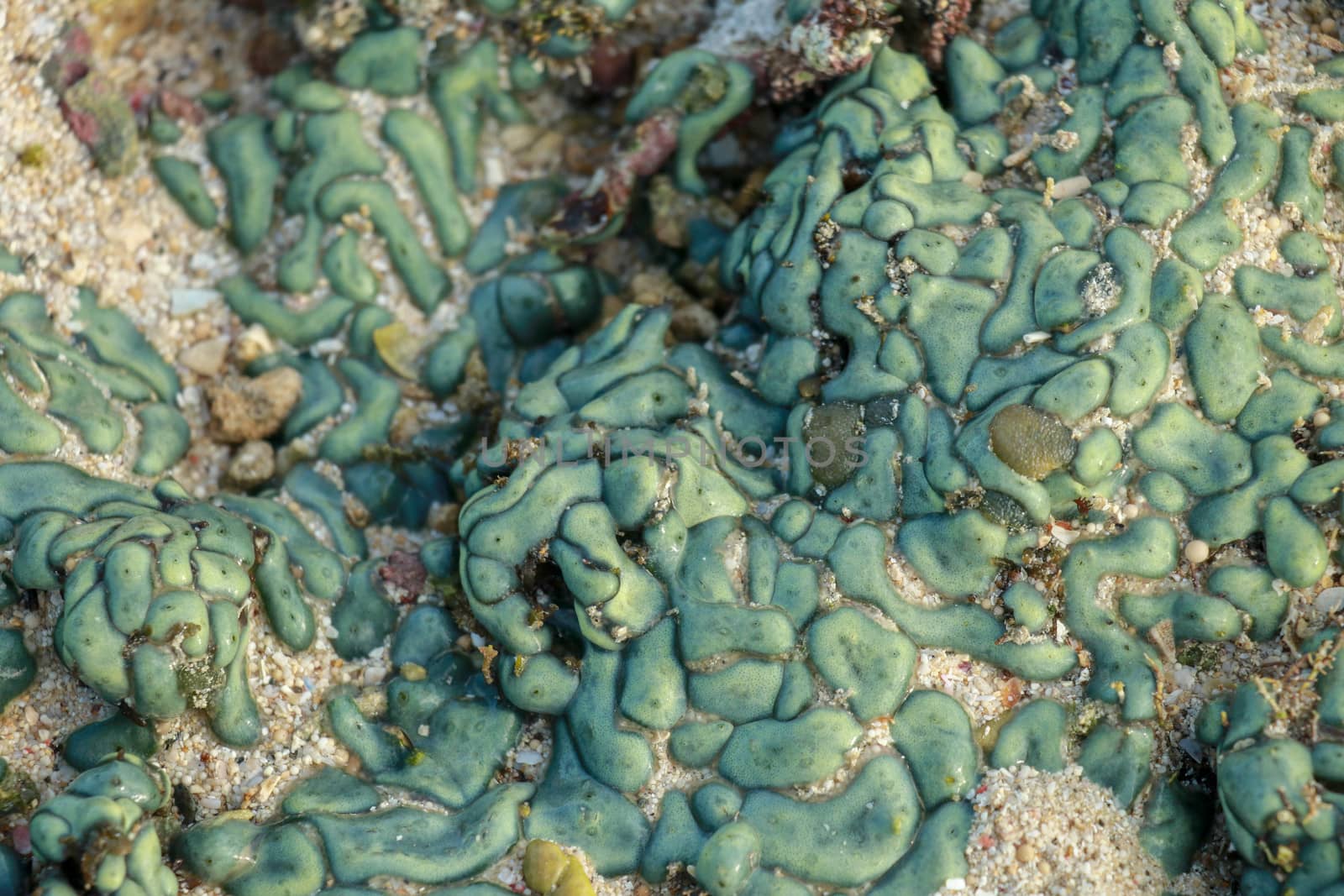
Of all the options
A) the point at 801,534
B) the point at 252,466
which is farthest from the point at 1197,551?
the point at 252,466

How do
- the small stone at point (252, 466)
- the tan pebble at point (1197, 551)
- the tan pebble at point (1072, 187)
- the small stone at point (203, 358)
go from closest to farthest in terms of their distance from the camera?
the tan pebble at point (1197, 551) → the tan pebble at point (1072, 187) → the small stone at point (252, 466) → the small stone at point (203, 358)

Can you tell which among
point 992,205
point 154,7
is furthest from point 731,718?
point 154,7

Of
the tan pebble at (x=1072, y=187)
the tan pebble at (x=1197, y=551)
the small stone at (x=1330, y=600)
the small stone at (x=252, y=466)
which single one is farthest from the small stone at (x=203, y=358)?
the small stone at (x=1330, y=600)

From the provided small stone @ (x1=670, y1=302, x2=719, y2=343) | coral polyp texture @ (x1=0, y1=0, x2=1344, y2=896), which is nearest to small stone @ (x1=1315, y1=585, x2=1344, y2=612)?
A: coral polyp texture @ (x1=0, y1=0, x2=1344, y2=896)

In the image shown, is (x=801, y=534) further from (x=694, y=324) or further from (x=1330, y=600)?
(x=1330, y=600)

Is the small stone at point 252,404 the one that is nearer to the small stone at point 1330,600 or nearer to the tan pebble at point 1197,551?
the tan pebble at point 1197,551

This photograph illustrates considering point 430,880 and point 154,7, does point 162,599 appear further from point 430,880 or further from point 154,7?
point 154,7
